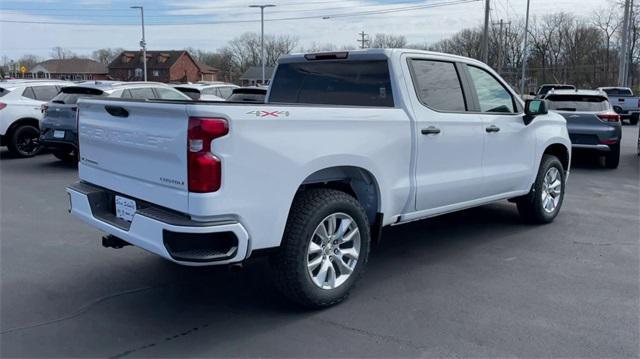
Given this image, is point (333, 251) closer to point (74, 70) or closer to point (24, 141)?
point (24, 141)

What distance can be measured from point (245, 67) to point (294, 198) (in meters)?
97.7

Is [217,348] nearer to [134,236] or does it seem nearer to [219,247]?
[219,247]

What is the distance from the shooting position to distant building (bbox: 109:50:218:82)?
96.8 m

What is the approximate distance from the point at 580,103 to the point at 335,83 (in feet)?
28.5

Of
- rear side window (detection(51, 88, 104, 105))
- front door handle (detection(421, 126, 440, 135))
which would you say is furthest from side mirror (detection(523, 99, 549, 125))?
rear side window (detection(51, 88, 104, 105))

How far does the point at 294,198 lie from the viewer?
4.12 m

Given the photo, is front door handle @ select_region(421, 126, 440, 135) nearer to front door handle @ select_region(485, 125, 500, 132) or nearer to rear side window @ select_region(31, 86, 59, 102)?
front door handle @ select_region(485, 125, 500, 132)

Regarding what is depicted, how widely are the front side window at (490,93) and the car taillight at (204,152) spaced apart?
324cm

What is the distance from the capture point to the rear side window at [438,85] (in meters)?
5.09

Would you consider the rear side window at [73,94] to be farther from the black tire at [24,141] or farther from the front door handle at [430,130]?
the front door handle at [430,130]

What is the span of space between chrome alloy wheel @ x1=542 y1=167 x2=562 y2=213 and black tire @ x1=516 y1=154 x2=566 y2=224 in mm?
45

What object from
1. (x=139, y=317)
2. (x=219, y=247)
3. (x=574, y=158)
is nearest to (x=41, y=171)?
(x=139, y=317)

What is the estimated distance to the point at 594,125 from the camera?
1169 cm

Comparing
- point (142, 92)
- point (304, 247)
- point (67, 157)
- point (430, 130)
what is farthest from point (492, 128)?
point (67, 157)
